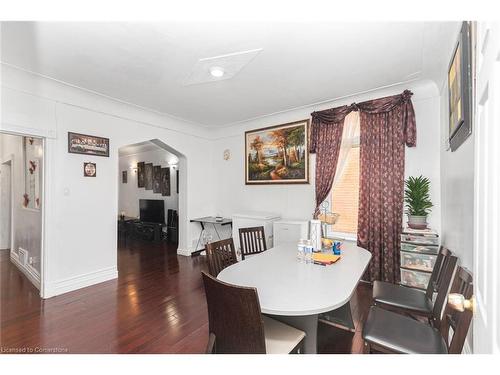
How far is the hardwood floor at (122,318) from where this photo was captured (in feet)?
6.68

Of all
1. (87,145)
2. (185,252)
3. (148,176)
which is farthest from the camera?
(148,176)

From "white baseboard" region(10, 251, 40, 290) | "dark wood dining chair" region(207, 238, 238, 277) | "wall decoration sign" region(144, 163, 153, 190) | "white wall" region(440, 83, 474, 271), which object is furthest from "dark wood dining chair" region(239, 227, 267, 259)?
"wall decoration sign" region(144, 163, 153, 190)

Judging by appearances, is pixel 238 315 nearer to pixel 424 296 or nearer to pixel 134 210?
pixel 424 296

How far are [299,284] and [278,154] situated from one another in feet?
10.3

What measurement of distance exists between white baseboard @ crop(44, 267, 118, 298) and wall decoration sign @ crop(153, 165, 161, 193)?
3.35 m

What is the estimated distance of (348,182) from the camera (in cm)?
365

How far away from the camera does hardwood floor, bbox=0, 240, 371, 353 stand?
6.68ft

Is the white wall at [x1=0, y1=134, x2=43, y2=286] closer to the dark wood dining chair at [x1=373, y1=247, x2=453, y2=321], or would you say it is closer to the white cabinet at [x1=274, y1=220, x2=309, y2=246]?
the white cabinet at [x1=274, y1=220, x2=309, y2=246]

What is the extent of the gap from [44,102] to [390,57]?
423 cm

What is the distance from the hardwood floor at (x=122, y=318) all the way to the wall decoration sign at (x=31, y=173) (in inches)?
48.5

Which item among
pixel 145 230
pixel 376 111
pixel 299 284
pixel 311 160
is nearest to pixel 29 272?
pixel 145 230

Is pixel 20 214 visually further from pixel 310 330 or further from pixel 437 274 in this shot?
pixel 437 274

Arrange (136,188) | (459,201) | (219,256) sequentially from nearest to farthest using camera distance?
(459,201) → (219,256) → (136,188)

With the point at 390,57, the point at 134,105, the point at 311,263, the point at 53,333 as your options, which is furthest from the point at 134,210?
the point at 390,57
